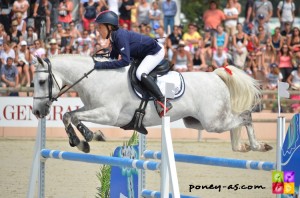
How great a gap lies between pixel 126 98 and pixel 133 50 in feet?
1.64

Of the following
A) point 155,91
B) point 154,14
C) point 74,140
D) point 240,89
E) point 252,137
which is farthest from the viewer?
point 154,14

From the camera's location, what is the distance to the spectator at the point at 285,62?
1712 centimetres

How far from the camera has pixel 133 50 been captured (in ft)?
26.5

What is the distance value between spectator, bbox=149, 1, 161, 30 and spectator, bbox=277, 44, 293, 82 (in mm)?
2838

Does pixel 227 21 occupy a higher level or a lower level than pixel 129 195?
higher

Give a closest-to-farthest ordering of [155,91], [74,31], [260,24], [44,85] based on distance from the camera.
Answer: [44,85] → [155,91] → [74,31] → [260,24]

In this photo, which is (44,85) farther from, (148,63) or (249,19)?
(249,19)

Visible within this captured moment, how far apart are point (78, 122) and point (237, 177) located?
4332mm

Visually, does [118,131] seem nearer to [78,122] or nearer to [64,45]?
[64,45]

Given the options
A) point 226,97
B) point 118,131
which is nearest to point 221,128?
point 226,97

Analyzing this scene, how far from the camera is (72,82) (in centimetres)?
794

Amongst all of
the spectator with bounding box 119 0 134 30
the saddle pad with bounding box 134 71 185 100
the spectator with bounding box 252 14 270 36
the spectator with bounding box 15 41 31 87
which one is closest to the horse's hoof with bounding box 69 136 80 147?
the saddle pad with bounding box 134 71 185 100

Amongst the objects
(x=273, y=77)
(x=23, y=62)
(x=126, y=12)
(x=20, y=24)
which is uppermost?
(x=126, y=12)

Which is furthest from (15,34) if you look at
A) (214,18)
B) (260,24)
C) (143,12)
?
(260,24)
